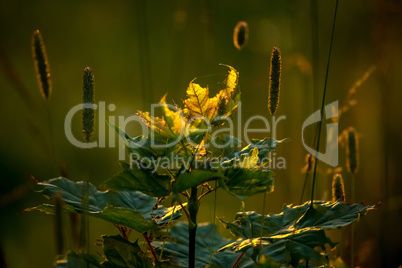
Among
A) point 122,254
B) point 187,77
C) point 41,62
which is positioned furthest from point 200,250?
point 187,77

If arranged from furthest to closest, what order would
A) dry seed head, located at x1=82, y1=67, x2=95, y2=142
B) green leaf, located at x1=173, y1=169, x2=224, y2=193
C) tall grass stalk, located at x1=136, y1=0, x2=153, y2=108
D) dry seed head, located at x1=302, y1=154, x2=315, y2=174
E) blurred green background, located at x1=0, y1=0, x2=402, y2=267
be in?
blurred green background, located at x1=0, y1=0, x2=402, y2=267, tall grass stalk, located at x1=136, y1=0, x2=153, y2=108, dry seed head, located at x1=302, y1=154, x2=315, y2=174, dry seed head, located at x1=82, y1=67, x2=95, y2=142, green leaf, located at x1=173, y1=169, x2=224, y2=193

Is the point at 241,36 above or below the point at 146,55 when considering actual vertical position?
below

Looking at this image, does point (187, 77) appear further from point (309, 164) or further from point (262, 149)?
point (262, 149)

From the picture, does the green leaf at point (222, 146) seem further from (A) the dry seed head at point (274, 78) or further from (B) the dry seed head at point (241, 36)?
(B) the dry seed head at point (241, 36)

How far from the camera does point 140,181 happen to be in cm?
65

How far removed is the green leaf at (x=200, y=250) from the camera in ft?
2.58

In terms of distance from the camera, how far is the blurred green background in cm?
183

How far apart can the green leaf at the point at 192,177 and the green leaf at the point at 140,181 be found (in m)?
0.05

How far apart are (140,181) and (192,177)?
0.08 metres

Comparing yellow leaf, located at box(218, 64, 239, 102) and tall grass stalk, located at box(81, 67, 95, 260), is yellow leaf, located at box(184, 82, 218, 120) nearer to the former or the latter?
yellow leaf, located at box(218, 64, 239, 102)

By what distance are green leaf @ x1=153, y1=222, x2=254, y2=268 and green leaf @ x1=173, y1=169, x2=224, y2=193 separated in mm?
139

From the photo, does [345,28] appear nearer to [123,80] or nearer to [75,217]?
[123,80]

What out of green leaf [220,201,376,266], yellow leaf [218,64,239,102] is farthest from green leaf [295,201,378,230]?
yellow leaf [218,64,239,102]

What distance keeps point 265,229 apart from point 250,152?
134mm
